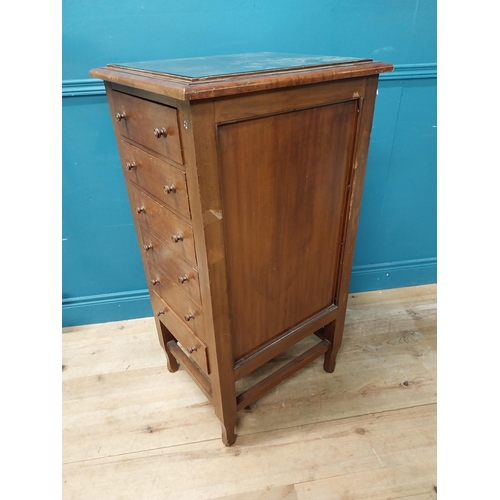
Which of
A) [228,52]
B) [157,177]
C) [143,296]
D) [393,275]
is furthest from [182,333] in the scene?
[393,275]

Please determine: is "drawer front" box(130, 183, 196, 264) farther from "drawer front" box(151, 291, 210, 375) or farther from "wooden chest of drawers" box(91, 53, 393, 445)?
"drawer front" box(151, 291, 210, 375)

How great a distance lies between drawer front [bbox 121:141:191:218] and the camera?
0.97m

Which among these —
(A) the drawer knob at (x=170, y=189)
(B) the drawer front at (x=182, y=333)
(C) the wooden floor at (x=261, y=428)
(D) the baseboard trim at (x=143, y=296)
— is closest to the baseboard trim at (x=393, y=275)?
(D) the baseboard trim at (x=143, y=296)

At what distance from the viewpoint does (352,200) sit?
127 cm

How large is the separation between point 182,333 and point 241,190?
0.61m

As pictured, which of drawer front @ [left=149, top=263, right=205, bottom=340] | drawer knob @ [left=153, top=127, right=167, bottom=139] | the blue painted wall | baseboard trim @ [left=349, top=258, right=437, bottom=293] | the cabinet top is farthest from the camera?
baseboard trim @ [left=349, top=258, right=437, bottom=293]

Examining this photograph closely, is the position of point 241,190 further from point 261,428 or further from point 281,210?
point 261,428

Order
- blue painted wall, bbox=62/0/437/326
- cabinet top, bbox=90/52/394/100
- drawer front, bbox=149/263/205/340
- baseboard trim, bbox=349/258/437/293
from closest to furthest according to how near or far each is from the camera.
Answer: cabinet top, bbox=90/52/394/100
drawer front, bbox=149/263/205/340
blue painted wall, bbox=62/0/437/326
baseboard trim, bbox=349/258/437/293

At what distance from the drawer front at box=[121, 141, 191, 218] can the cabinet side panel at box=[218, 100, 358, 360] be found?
11cm

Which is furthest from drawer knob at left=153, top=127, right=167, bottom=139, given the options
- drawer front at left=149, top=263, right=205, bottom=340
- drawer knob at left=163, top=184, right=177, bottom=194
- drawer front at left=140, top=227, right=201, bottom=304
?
drawer front at left=149, top=263, right=205, bottom=340

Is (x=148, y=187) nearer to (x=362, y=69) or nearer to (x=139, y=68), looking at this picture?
(x=139, y=68)

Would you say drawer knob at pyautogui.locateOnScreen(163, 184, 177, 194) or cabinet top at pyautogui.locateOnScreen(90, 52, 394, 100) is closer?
cabinet top at pyautogui.locateOnScreen(90, 52, 394, 100)

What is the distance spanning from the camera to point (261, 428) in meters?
1.46

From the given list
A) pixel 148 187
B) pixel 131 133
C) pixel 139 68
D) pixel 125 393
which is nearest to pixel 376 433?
pixel 125 393
